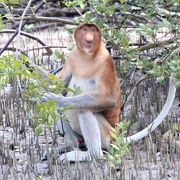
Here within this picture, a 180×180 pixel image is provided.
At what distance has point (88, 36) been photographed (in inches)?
202

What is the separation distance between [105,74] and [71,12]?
6.36 metres

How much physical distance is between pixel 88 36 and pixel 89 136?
864 mm

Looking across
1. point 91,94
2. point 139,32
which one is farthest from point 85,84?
point 139,32

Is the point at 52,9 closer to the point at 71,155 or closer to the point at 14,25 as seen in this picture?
the point at 14,25

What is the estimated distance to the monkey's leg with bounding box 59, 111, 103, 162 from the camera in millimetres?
5328

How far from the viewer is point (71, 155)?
5.40 m

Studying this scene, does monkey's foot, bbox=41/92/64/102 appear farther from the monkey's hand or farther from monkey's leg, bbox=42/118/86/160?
monkey's leg, bbox=42/118/86/160

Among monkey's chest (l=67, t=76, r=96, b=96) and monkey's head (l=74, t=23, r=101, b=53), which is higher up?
monkey's head (l=74, t=23, r=101, b=53)

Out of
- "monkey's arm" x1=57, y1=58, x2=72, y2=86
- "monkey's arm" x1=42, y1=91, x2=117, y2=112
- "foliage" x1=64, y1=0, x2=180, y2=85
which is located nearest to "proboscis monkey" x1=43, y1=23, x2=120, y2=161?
"monkey's arm" x1=42, y1=91, x2=117, y2=112

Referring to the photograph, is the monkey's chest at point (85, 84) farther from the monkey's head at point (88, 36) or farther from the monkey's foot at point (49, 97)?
the monkey's head at point (88, 36)

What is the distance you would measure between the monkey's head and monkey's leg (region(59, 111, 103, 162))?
57 centimetres

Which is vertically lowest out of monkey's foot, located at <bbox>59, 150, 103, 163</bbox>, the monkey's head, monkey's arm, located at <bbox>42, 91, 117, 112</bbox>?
monkey's foot, located at <bbox>59, 150, 103, 163</bbox>

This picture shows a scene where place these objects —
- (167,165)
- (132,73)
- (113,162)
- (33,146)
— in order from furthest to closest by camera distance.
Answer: (132,73)
(33,146)
(167,165)
(113,162)


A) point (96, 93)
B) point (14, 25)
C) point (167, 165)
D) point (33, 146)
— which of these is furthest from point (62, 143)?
point (14, 25)
